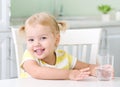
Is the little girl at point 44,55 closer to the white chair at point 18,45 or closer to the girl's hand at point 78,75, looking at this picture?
the girl's hand at point 78,75

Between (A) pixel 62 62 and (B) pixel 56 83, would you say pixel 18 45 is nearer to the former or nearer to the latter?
(A) pixel 62 62

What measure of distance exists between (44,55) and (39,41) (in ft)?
0.25

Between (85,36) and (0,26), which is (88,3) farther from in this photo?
(85,36)

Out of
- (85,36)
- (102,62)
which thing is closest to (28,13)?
(85,36)

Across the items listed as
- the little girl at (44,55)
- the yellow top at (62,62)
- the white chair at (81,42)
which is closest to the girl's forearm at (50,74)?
the little girl at (44,55)

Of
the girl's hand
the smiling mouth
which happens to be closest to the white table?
the girl's hand

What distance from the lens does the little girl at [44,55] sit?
1.33 meters

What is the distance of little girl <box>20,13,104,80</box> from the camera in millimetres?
1335

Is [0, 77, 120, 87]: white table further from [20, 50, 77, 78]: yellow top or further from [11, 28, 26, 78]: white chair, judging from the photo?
[11, 28, 26, 78]: white chair

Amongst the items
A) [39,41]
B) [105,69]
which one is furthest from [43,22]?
[105,69]

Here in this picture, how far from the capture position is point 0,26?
2.53m

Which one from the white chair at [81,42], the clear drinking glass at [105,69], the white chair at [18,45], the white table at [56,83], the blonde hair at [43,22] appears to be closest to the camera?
the white table at [56,83]

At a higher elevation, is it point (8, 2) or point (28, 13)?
point (8, 2)

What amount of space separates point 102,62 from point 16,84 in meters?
0.38
